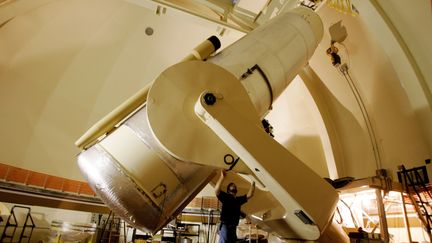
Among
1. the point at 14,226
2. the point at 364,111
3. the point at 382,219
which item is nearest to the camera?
the point at 382,219

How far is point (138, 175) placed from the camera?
1.33 m

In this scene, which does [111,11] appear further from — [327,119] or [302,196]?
[302,196]

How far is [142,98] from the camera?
1630mm

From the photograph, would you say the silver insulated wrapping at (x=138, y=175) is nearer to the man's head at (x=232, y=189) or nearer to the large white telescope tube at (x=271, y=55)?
the man's head at (x=232, y=189)

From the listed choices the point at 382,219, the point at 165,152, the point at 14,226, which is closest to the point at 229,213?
the point at 165,152

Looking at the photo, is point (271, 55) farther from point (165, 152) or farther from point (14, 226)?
point (14, 226)

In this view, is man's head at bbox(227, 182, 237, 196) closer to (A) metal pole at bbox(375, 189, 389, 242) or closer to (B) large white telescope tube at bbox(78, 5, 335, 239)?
(B) large white telescope tube at bbox(78, 5, 335, 239)

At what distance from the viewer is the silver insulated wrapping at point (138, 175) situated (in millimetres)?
1321

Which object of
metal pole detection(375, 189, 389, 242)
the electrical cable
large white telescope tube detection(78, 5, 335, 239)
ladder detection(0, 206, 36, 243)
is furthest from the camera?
ladder detection(0, 206, 36, 243)

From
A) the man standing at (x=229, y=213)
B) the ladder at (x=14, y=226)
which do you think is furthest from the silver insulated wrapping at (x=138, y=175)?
the ladder at (x=14, y=226)

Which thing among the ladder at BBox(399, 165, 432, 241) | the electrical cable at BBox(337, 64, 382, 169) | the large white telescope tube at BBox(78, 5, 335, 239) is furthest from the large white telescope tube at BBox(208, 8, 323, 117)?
the ladder at BBox(399, 165, 432, 241)

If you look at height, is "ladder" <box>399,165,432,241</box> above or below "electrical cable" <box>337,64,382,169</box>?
below

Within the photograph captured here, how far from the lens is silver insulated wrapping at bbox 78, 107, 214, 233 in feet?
4.33

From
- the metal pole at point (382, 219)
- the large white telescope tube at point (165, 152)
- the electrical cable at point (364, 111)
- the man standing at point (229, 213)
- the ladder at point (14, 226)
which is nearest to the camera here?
the large white telescope tube at point (165, 152)
